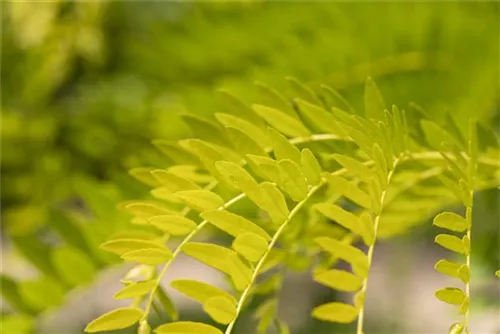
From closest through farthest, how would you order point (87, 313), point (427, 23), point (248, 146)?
point (248, 146) → point (427, 23) → point (87, 313)

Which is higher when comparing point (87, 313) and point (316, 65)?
point (316, 65)

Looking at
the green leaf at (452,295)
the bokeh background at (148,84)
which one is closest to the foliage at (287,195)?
the green leaf at (452,295)

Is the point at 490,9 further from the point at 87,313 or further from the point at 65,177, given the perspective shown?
the point at 87,313

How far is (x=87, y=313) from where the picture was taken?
79 cm

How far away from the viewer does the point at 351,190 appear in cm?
24

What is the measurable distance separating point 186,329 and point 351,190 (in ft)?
0.23

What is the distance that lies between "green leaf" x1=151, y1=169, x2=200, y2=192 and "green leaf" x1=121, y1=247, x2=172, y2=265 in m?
0.03

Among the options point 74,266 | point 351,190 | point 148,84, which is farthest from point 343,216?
point 148,84

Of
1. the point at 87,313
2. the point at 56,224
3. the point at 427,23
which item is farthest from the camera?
the point at 87,313

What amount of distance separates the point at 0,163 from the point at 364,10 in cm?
29

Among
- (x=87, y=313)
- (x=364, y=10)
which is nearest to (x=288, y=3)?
(x=364, y=10)

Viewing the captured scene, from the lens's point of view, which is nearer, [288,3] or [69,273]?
[69,273]

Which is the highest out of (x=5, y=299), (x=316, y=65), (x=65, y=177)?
(x=316, y=65)

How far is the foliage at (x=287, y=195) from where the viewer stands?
0.74 ft
